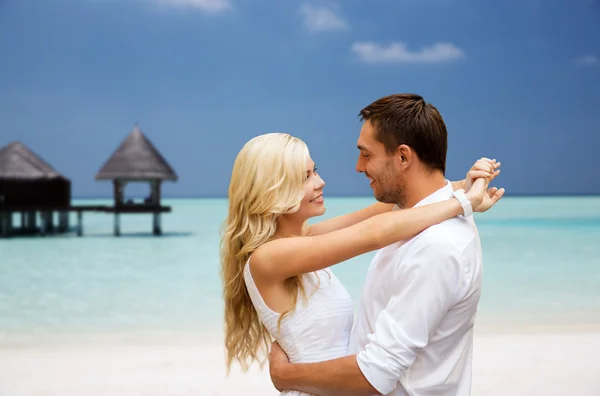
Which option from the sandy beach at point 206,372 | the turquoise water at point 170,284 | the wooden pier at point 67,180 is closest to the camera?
the sandy beach at point 206,372

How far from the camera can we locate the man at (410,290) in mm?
1768

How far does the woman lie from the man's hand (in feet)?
0.09

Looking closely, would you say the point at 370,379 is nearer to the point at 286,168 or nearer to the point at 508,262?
the point at 286,168

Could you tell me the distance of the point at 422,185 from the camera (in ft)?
6.68

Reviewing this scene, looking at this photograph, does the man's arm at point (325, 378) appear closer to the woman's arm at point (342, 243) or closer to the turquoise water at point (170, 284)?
the woman's arm at point (342, 243)

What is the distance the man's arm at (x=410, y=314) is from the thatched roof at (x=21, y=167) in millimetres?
25400

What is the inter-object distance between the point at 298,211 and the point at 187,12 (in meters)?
122

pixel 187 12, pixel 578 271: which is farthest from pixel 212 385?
pixel 187 12

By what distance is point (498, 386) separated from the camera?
17.5 feet

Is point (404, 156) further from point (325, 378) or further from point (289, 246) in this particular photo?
point (325, 378)

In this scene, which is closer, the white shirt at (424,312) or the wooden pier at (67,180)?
the white shirt at (424,312)

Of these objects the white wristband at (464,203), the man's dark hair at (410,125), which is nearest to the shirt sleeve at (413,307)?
the white wristband at (464,203)

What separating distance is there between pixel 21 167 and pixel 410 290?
2590 centimetres

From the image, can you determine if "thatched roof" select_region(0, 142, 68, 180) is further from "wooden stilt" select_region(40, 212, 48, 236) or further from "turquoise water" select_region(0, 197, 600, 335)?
"wooden stilt" select_region(40, 212, 48, 236)
